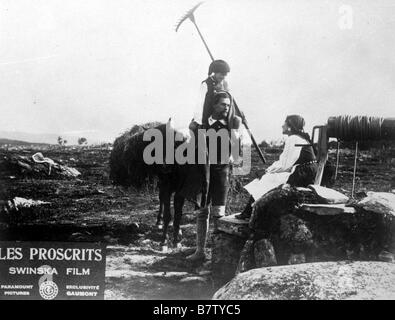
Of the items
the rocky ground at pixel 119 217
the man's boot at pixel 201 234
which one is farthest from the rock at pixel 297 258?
the man's boot at pixel 201 234

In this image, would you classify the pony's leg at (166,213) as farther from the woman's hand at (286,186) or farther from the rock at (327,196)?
the rock at (327,196)

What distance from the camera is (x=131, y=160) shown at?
13.0ft

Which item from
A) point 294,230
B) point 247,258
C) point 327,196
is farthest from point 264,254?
point 327,196

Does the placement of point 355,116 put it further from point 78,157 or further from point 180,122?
point 78,157

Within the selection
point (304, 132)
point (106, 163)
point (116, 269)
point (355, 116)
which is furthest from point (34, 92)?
point (355, 116)

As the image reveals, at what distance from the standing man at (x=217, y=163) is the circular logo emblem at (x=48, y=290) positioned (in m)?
1.10

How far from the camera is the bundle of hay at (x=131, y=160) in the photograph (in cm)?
386

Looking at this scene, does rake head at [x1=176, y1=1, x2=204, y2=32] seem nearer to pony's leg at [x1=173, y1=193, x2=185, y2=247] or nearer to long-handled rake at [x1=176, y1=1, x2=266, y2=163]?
long-handled rake at [x1=176, y1=1, x2=266, y2=163]

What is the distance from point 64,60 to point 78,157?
3.01 feet

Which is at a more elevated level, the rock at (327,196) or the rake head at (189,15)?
the rake head at (189,15)

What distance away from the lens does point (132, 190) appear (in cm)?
406

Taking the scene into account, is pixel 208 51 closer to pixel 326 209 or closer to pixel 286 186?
pixel 286 186
